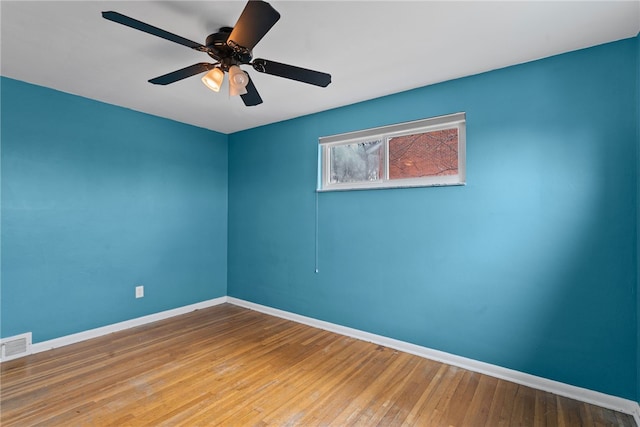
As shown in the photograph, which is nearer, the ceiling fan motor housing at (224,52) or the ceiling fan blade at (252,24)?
the ceiling fan blade at (252,24)

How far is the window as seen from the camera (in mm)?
2631

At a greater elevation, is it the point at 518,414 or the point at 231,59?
the point at 231,59

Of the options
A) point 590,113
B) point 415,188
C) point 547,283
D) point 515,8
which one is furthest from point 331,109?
point 547,283

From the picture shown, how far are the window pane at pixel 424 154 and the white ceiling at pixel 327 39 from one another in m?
0.46

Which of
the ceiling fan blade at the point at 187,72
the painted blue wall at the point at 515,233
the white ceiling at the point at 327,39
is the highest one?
the white ceiling at the point at 327,39

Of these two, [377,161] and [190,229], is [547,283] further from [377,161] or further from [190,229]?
[190,229]

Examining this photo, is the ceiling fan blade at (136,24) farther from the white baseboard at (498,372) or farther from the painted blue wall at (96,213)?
the white baseboard at (498,372)

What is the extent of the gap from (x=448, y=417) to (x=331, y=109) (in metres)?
2.85

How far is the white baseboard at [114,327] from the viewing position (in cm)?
275

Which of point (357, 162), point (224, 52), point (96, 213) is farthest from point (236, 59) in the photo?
point (96, 213)

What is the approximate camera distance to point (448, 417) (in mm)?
1899

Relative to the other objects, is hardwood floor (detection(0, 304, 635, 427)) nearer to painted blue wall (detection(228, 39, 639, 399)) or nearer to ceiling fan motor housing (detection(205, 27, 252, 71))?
painted blue wall (detection(228, 39, 639, 399))

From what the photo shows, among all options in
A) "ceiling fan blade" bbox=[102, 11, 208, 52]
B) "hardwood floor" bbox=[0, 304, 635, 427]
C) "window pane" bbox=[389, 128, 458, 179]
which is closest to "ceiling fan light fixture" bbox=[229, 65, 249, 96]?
"ceiling fan blade" bbox=[102, 11, 208, 52]

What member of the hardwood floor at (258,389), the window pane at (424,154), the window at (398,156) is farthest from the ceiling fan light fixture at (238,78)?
the hardwood floor at (258,389)
